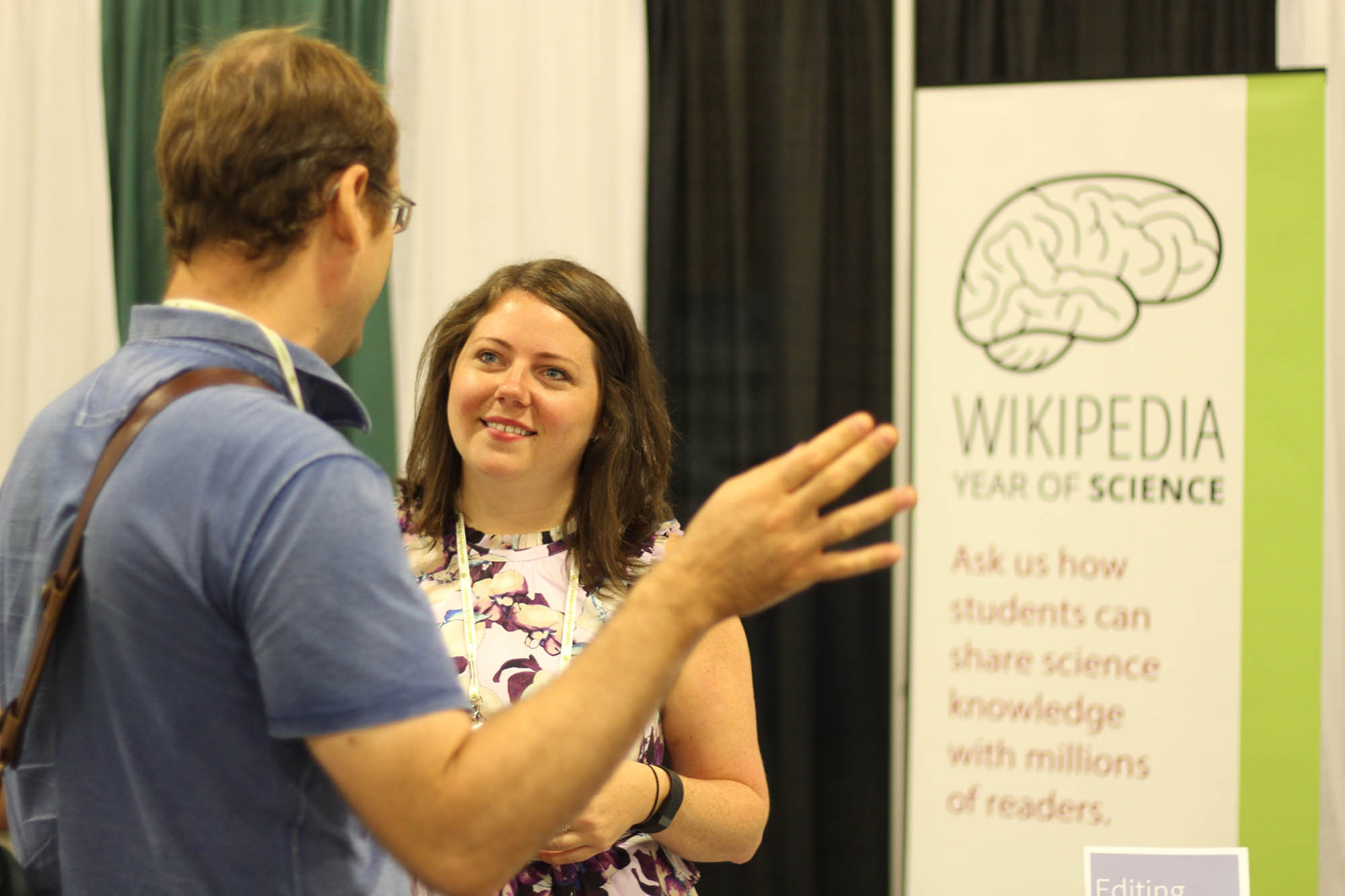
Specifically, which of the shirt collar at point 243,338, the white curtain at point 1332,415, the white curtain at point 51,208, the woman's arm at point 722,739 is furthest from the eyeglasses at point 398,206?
the white curtain at point 51,208

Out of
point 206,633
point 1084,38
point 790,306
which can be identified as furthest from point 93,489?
point 1084,38

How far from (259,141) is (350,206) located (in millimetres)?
82

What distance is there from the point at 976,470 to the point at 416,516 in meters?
1.08

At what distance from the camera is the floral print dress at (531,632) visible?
1.53 metres

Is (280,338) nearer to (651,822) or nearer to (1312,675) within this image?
(651,822)

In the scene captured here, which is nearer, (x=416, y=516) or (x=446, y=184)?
(x=416, y=516)

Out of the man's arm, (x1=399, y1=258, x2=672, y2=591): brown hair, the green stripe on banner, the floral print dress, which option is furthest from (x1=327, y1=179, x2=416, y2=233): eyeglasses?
the green stripe on banner

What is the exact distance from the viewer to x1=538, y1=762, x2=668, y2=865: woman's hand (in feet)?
4.65

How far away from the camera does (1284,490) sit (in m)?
2.01

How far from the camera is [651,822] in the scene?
59.1 inches

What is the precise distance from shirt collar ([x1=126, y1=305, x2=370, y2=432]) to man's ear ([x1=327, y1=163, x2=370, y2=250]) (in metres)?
0.10

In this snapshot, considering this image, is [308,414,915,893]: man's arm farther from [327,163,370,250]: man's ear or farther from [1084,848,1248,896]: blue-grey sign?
[1084,848,1248,896]: blue-grey sign

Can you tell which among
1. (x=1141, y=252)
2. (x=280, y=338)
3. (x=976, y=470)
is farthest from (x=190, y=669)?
(x=1141, y=252)

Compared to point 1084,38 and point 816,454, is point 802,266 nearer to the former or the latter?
point 1084,38
